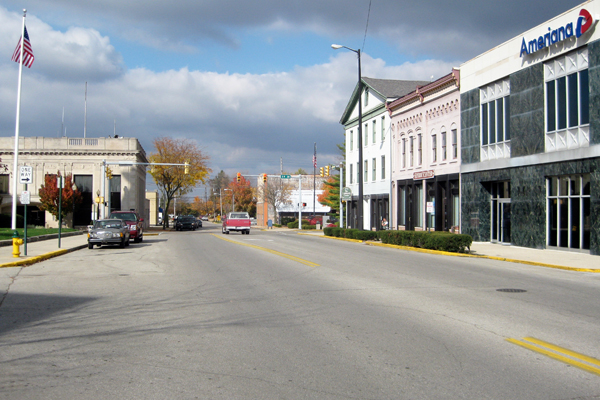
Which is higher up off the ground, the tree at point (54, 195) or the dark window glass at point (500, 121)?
the dark window glass at point (500, 121)

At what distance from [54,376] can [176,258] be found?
1552 centimetres

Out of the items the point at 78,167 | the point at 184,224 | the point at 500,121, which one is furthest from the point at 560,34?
the point at 78,167

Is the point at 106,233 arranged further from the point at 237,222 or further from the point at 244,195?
the point at 244,195

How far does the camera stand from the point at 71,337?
7.54m

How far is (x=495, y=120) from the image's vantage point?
2925 centimetres

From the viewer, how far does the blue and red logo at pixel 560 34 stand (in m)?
22.0

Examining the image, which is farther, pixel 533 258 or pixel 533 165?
pixel 533 165

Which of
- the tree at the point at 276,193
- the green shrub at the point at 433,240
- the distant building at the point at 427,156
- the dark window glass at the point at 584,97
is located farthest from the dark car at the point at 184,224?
the dark window glass at the point at 584,97

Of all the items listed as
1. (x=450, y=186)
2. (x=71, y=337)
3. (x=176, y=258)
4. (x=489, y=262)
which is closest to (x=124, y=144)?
(x=450, y=186)

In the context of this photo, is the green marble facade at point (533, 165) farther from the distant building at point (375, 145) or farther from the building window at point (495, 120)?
the distant building at point (375, 145)

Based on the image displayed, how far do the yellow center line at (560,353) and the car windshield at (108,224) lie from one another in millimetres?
23639

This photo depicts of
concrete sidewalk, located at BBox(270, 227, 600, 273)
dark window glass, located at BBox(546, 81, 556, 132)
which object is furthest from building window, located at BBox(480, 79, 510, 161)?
concrete sidewalk, located at BBox(270, 227, 600, 273)

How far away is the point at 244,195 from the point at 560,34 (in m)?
109

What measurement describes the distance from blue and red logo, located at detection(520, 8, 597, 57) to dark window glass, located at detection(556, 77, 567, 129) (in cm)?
178
